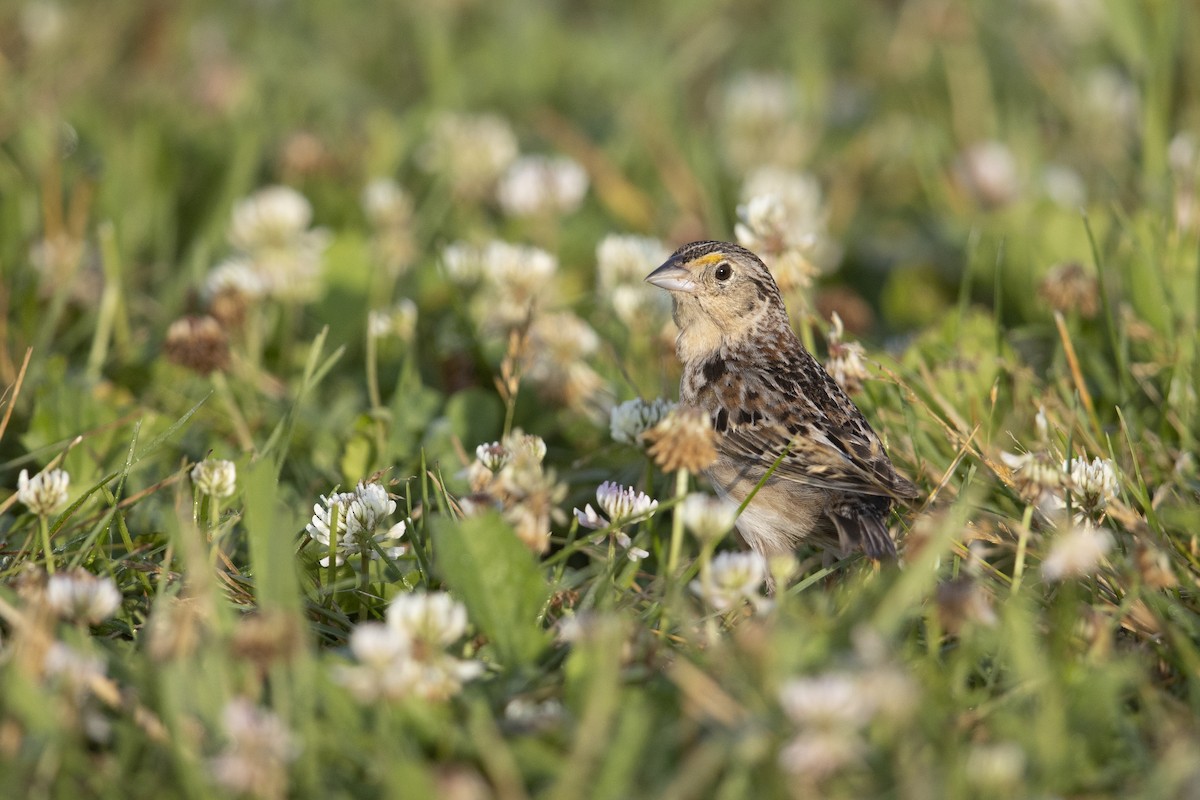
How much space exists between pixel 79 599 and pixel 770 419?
1971mm

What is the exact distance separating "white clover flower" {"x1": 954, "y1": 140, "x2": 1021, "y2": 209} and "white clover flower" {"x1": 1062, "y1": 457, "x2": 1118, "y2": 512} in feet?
11.1

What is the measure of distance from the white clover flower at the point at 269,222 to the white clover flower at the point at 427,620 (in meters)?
2.96

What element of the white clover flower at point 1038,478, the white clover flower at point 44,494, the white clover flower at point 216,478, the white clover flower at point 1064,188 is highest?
the white clover flower at point 44,494

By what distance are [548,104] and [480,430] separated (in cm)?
361

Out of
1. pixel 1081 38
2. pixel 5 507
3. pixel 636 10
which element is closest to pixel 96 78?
pixel 636 10

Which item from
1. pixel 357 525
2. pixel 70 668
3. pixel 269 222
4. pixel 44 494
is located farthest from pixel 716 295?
pixel 70 668

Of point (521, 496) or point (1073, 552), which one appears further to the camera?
point (521, 496)

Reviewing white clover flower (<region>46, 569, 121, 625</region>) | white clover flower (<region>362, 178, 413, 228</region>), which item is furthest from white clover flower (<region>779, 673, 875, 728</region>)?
white clover flower (<region>362, 178, 413, 228</region>)

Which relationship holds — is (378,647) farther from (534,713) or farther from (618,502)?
(618,502)

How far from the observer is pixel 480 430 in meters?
4.42

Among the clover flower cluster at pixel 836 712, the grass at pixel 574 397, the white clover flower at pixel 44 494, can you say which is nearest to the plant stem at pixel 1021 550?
the grass at pixel 574 397

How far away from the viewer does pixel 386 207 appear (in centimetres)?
572

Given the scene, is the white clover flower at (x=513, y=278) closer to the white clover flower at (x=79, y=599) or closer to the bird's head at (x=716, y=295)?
the bird's head at (x=716, y=295)

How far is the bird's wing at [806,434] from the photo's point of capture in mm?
3600
